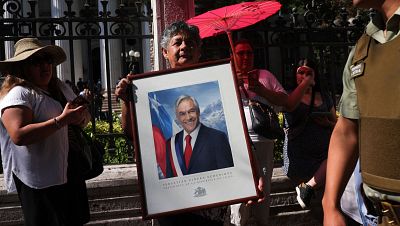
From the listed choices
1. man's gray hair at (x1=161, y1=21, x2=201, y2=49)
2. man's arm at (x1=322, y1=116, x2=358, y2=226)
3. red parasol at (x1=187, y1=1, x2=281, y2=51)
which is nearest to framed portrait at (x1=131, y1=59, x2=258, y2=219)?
man's gray hair at (x1=161, y1=21, x2=201, y2=49)

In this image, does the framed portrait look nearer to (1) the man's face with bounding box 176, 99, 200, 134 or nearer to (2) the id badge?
(1) the man's face with bounding box 176, 99, 200, 134

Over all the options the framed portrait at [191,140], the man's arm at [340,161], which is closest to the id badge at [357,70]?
the man's arm at [340,161]

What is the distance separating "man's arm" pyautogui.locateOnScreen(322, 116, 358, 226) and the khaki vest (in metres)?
0.17

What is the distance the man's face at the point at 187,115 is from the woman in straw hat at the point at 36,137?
0.66 m

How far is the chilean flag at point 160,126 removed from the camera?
9.53 ft

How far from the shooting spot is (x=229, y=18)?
445cm

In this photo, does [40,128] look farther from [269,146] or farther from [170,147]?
[269,146]

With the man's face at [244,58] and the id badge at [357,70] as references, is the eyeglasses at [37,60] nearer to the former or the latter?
the man's face at [244,58]

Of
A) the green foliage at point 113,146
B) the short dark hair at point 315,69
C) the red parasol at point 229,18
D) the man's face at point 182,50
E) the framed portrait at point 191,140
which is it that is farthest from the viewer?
the green foliage at point 113,146

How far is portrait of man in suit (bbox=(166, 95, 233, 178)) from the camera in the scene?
2898mm

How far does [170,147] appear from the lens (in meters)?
2.91

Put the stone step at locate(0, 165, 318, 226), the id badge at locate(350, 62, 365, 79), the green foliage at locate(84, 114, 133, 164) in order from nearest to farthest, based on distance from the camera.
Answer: the id badge at locate(350, 62, 365, 79)
the stone step at locate(0, 165, 318, 226)
the green foliage at locate(84, 114, 133, 164)

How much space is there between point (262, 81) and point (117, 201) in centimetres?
182

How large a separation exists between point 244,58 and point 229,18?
368 millimetres
